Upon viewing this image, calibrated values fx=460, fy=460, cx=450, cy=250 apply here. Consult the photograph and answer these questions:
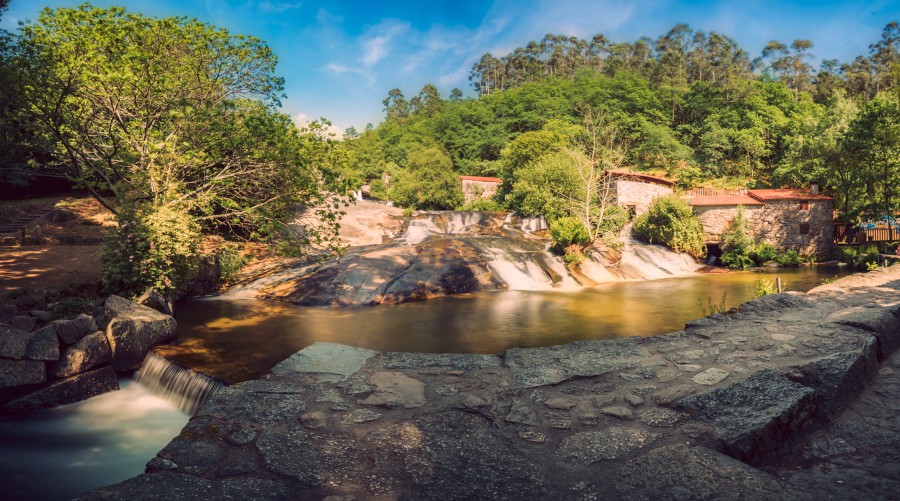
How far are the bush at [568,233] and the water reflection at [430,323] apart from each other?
4.30 metres

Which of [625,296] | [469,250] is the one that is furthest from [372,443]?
[469,250]

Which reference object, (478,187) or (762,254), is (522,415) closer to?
(762,254)

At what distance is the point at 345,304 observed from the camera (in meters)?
14.9

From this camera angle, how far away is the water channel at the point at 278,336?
17.7 ft

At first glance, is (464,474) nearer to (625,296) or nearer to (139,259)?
(139,259)

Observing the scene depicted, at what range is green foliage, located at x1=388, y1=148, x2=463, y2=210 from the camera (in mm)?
39281

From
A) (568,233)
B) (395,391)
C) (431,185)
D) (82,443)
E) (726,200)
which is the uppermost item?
(431,185)

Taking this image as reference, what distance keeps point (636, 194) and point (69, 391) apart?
32.7 m

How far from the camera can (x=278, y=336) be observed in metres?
10.5

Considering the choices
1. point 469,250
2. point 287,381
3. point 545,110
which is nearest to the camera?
point 287,381

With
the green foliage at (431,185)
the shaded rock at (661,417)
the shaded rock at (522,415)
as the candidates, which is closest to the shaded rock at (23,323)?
the shaded rock at (522,415)

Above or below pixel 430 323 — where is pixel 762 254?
above

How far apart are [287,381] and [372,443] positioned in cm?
143

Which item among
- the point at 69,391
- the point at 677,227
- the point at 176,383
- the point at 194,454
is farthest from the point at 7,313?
the point at 677,227
